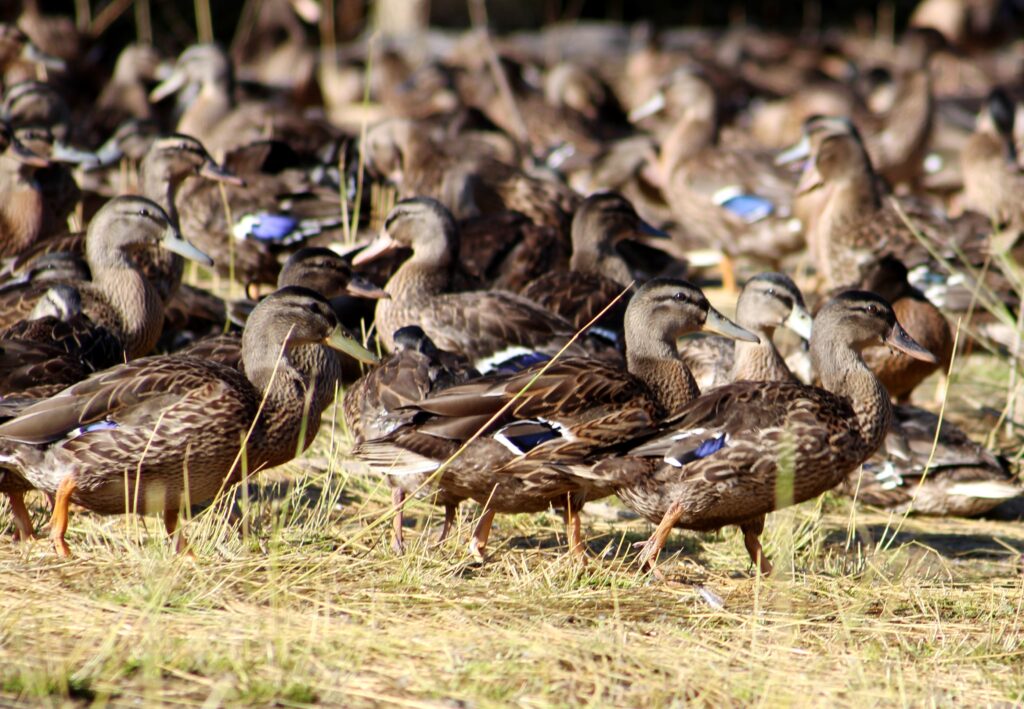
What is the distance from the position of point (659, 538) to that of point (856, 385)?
1203 mm

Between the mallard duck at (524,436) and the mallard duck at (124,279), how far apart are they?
2071mm

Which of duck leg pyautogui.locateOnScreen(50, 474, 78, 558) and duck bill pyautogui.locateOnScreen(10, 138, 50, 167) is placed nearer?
duck leg pyautogui.locateOnScreen(50, 474, 78, 558)

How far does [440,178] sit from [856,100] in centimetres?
741

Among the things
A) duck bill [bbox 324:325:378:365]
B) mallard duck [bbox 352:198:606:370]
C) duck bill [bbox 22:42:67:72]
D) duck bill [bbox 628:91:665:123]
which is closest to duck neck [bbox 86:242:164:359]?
mallard duck [bbox 352:198:606:370]

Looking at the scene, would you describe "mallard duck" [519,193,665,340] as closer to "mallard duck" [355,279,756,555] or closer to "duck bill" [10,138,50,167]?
"mallard duck" [355,279,756,555]

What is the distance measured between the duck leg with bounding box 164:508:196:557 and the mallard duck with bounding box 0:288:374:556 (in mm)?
28

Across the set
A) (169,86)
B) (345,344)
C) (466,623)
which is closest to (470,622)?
(466,623)

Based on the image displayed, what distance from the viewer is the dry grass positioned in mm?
4059

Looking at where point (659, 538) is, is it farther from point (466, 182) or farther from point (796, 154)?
point (796, 154)

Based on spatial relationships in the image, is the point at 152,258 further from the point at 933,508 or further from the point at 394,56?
the point at 394,56

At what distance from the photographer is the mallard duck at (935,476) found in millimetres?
7285

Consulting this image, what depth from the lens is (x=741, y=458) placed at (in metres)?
5.58

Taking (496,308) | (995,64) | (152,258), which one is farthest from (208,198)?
(995,64)

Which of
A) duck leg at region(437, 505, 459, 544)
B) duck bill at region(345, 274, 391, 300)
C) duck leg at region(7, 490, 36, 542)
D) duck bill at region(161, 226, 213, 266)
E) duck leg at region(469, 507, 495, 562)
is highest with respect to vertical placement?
duck bill at region(161, 226, 213, 266)
